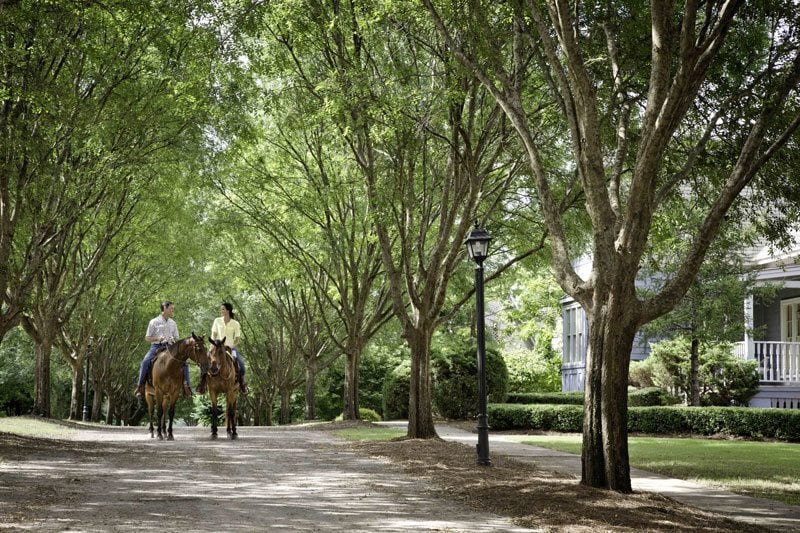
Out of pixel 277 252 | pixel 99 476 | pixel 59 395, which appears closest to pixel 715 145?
pixel 99 476

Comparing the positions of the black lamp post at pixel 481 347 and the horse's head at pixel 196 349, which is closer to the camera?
A: the black lamp post at pixel 481 347

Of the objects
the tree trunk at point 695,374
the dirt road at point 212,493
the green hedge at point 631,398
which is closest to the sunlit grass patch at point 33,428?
the dirt road at point 212,493

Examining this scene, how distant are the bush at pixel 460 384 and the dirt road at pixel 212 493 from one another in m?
13.8

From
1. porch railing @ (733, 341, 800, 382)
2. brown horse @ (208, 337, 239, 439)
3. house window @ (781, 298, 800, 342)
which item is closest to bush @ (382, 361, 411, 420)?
porch railing @ (733, 341, 800, 382)

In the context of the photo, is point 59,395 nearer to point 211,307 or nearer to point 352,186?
point 211,307

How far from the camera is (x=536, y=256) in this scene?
80.7 feet

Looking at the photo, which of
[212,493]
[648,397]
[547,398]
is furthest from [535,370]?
[212,493]

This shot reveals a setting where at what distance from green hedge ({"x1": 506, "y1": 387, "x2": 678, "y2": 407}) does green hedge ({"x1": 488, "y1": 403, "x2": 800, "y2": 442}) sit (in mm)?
4866

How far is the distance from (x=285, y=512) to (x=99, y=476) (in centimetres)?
419

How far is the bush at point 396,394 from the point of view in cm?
3409

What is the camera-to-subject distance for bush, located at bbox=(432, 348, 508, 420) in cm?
3116

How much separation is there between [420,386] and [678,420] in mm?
8702

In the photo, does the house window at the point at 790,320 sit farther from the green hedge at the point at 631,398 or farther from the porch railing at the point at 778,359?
the green hedge at the point at 631,398

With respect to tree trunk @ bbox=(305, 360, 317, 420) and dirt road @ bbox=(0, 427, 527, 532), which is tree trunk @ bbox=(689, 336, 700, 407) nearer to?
tree trunk @ bbox=(305, 360, 317, 420)
